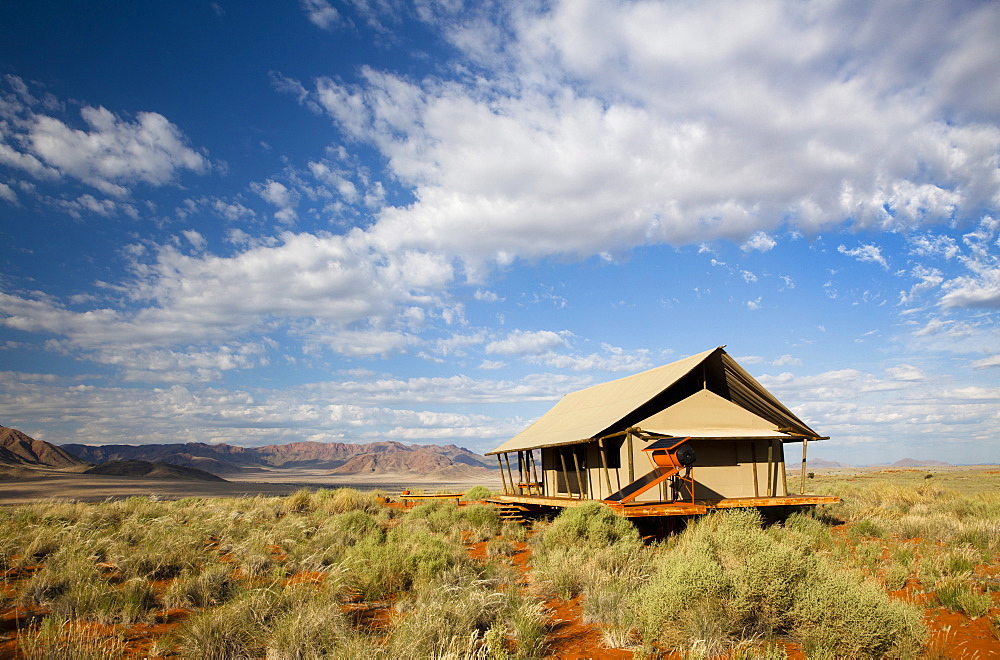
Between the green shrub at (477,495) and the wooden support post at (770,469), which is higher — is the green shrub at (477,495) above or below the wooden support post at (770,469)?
below

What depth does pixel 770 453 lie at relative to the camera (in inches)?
639

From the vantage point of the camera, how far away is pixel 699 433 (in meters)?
15.2

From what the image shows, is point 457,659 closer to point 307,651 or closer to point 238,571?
point 307,651

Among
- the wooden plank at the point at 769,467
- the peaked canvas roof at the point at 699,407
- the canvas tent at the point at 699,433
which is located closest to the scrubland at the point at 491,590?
the wooden plank at the point at 769,467

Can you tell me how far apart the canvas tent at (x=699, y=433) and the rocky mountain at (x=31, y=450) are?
97903 millimetres

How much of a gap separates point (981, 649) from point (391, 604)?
7218 mm

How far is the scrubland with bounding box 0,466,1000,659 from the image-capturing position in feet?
20.0

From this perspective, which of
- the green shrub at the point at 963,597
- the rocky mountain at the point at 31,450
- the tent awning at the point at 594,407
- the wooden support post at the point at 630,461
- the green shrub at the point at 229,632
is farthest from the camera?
the rocky mountain at the point at 31,450

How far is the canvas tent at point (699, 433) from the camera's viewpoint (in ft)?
49.8

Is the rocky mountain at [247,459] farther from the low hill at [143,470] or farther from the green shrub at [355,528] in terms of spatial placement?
the green shrub at [355,528]

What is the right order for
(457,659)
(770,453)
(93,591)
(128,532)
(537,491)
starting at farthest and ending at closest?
(537,491) < (770,453) < (128,532) < (93,591) < (457,659)

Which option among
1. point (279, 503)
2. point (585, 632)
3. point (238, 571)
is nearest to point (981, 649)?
point (585, 632)

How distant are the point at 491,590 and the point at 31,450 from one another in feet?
376

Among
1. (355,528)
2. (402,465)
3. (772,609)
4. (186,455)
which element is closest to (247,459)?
(186,455)
